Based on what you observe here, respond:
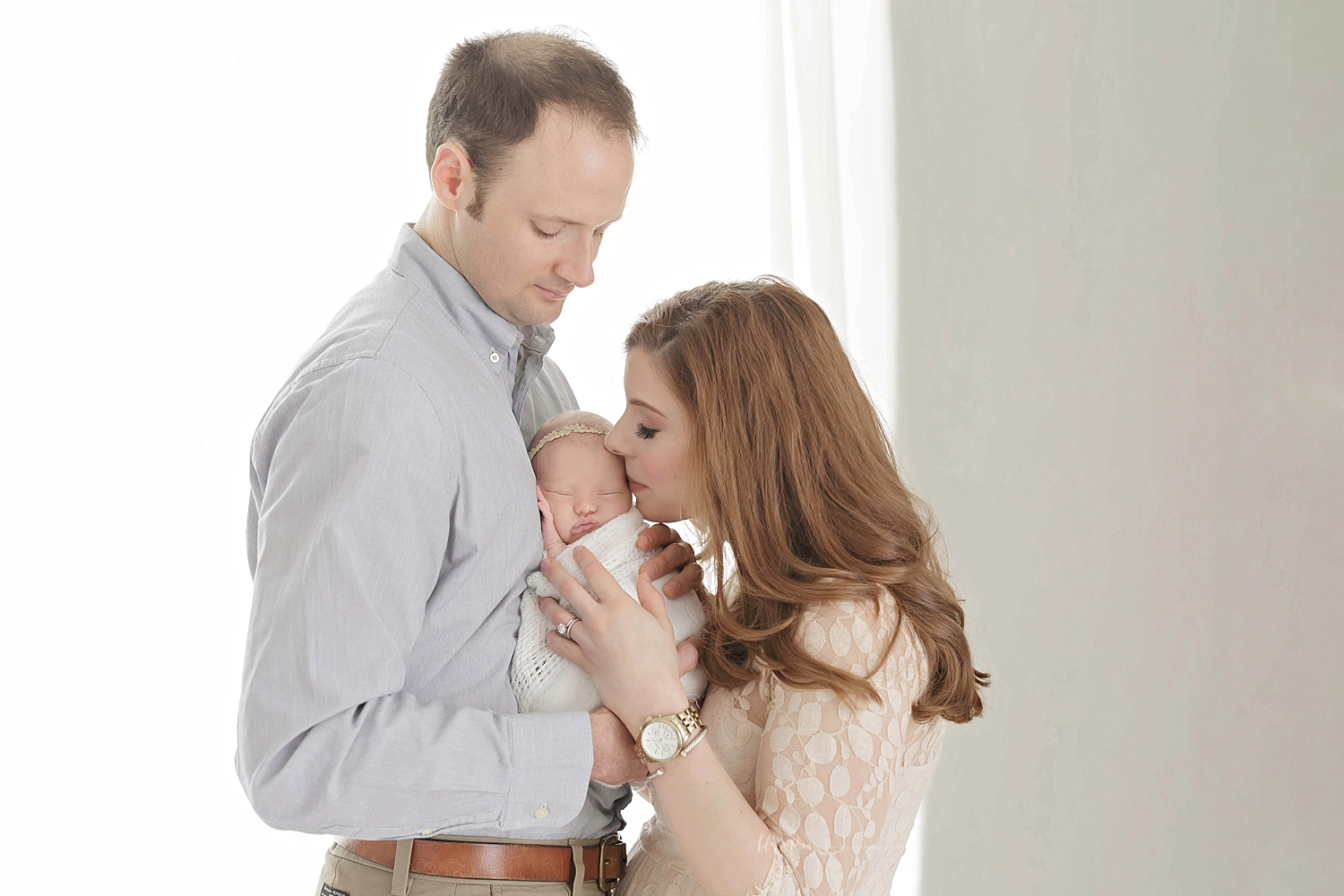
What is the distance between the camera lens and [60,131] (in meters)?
2.69

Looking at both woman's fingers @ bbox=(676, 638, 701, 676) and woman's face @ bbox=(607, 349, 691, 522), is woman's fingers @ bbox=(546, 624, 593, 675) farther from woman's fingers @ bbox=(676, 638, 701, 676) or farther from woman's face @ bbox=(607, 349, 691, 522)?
woman's face @ bbox=(607, 349, 691, 522)

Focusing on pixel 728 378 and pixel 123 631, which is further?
pixel 123 631

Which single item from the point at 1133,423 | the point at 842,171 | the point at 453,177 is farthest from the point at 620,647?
the point at 842,171

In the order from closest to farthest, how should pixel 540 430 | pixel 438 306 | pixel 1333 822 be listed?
pixel 438 306, pixel 540 430, pixel 1333 822

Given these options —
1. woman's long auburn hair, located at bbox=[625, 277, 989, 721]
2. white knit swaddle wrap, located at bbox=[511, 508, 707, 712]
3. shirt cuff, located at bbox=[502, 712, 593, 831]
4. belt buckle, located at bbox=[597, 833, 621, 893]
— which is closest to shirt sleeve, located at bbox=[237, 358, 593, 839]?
shirt cuff, located at bbox=[502, 712, 593, 831]

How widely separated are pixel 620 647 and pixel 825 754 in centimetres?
30

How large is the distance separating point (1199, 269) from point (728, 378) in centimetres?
139

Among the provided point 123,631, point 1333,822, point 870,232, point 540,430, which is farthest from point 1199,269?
point 123,631

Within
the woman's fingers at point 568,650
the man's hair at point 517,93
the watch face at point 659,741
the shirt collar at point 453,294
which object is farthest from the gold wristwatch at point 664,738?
the man's hair at point 517,93

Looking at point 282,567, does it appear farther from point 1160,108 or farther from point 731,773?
point 1160,108

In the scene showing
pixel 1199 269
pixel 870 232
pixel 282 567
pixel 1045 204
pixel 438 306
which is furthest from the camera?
pixel 870 232

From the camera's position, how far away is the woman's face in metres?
1.67

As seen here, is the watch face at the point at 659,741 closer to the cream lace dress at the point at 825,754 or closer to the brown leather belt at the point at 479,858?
the cream lace dress at the point at 825,754

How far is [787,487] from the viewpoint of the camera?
1.63 m
